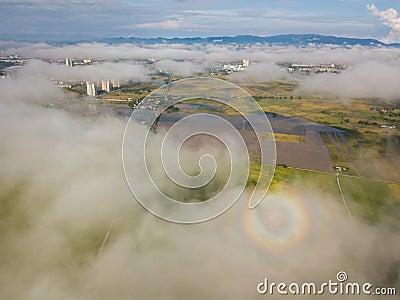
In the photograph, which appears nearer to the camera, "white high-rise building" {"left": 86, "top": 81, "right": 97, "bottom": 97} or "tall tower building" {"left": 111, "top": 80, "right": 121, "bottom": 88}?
"white high-rise building" {"left": 86, "top": 81, "right": 97, "bottom": 97}

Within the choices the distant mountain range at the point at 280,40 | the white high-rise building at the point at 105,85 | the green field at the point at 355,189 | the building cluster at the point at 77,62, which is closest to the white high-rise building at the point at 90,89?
the white high-rise building at the point at 105,85

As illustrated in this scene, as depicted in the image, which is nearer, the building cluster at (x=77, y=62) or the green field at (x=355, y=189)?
the green field at (x=355, y=189)

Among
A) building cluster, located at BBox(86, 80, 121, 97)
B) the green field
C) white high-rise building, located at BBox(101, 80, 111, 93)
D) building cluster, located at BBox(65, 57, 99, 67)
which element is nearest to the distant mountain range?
building cluster, located at BBox(65, 57, 99, 67)

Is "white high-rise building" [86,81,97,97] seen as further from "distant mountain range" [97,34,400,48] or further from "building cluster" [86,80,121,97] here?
"distant mountain range" [97,34,400,48]

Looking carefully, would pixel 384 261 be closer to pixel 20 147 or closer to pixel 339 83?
pixel 20 147

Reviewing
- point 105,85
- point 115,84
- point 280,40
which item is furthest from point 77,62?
point 280,40

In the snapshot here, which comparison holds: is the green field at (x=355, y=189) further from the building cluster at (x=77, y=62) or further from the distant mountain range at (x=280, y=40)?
the distant mountain range at (x=280, y=40)

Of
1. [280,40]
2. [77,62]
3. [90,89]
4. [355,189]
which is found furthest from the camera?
[280,40]

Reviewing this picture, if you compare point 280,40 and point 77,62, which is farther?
point 280,40

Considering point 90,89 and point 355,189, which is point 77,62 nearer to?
point 90,89

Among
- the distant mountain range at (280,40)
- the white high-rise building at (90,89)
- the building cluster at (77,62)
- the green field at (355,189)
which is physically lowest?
the green field at (355,189)

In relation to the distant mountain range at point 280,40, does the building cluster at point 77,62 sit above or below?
below
